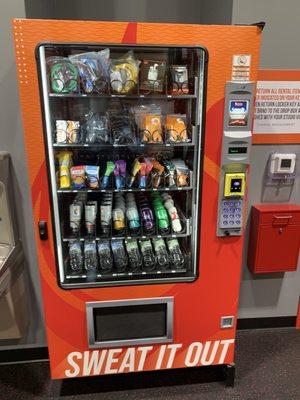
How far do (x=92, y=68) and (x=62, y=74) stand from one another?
0.49 ft

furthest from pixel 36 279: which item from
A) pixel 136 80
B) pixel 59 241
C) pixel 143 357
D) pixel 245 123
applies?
pixel 245 123

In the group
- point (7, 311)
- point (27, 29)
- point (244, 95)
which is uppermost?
point (27, 29)

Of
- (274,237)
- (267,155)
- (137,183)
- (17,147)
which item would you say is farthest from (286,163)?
Answer: (17,147)

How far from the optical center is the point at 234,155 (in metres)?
1.68

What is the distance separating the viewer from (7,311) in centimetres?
199

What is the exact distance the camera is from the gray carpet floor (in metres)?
2.04

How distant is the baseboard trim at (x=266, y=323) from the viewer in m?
2.61

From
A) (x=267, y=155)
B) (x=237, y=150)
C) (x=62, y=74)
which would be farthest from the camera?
(x=267, y=155)

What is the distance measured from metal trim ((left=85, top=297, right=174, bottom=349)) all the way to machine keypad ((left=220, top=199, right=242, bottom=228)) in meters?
0.54

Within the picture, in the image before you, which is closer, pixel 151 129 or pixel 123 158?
pixel 151 129

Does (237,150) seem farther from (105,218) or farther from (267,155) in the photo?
(105,218)

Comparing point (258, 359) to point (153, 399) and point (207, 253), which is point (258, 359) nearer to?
point (153, 399)

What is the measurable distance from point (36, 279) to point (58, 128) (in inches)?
42.6

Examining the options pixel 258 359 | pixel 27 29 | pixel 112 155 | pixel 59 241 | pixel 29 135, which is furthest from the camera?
pixel 258 359
